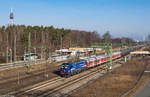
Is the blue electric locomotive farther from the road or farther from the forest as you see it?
the forest

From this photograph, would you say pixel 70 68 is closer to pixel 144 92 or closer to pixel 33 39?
pixel 144 92

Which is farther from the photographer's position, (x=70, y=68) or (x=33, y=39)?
(x=33, y=39)

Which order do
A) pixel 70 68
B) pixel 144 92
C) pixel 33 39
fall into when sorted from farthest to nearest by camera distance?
1. pixel 33 39
2. pixel 70 68
3. pixel 144 92

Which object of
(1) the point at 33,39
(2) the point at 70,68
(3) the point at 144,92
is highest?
(1) the point at 33,39

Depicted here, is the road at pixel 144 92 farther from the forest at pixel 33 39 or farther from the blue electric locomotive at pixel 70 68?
the forest at pixel 33 39

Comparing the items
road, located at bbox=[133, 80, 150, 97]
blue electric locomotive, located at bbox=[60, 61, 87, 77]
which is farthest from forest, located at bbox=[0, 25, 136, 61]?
road, located at bbox=[133, 80, 150, 97]

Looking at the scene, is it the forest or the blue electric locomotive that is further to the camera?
the forest

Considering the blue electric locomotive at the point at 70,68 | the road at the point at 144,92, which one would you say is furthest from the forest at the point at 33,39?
the road at the point at 144,92

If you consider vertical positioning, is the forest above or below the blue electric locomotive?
above

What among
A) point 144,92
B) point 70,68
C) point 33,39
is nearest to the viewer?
point 144,92

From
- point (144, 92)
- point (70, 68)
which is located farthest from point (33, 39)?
point (144, 92)

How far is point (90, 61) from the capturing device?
144ft

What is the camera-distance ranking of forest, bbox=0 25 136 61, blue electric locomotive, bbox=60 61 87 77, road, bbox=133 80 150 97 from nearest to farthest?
road, bbox=133 80 150 97
blue electric locomotive, bbox=60 61 87 77
forest, bbox=0 25 136 61

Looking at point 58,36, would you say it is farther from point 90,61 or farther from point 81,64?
point 81,64
